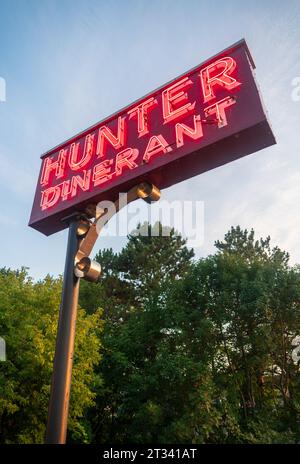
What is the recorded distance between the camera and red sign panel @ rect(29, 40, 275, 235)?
4645 millimetres

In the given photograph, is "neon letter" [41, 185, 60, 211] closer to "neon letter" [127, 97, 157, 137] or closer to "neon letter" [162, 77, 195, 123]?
"neon letter" [127, 97, 157, 137]

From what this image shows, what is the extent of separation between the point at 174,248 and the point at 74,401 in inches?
777

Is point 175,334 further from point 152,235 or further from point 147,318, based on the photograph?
point 152,235

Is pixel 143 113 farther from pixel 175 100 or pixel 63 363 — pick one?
pixel 63 363

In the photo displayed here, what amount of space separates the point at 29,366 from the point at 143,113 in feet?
36.0

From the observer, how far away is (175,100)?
18.4ft

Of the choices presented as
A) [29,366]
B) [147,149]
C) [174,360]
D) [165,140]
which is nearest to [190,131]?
[165,140]

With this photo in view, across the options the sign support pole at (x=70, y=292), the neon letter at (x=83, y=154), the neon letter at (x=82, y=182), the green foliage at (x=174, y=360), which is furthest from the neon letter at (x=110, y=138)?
the green foliage at (x=174, y=360)

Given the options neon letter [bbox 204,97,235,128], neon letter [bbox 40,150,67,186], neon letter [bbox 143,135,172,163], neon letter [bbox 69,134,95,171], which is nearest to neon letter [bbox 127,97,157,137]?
neon letter [bbox 143,135,172,163]

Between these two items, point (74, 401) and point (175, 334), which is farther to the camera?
point (175, 334)

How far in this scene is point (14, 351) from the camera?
13.3 m

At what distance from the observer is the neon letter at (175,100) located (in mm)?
5416
